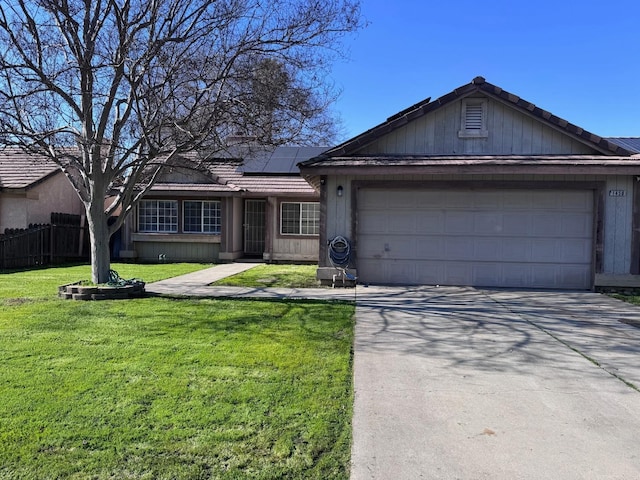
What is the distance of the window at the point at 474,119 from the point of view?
10734 millimetres

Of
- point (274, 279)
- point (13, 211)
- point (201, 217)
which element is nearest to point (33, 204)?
point (13, 211)

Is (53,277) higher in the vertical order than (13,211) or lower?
lower

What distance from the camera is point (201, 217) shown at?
1714 centimetres

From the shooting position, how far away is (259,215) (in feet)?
59.7

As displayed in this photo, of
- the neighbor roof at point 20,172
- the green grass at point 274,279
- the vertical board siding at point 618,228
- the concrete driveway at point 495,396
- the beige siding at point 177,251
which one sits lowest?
the concrete driveway at point 495,396

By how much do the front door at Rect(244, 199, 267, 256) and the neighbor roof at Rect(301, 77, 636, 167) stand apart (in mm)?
7792

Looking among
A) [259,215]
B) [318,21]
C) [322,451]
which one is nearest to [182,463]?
[322,451]

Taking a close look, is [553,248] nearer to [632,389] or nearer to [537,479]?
[632,389]

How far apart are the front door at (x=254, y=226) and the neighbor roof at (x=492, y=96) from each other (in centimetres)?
779

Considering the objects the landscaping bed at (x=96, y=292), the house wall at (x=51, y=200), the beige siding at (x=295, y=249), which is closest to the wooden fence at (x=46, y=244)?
the house wall at (x=51, y=200)

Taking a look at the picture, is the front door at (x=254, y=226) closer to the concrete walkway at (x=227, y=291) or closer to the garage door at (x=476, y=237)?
the concrete walkway at (x=227, y=291)

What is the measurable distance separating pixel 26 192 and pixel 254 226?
26.0 feet

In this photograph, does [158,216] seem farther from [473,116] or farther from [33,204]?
[473,116]

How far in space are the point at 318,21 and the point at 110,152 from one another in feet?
15.1
